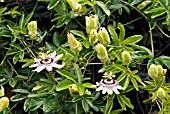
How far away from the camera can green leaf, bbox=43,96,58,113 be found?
97 centimetres

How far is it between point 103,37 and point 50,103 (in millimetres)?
233

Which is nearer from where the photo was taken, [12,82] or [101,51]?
[101,51]

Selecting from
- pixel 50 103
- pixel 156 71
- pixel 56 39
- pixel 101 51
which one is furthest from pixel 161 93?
pixel 56 39

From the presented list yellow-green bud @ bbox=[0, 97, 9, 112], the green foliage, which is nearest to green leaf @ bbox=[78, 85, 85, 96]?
the green foliage

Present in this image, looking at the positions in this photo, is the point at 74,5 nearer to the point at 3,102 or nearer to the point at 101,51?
the point at 101,51

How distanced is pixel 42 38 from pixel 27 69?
0.38 feet

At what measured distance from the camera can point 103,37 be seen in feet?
3.17

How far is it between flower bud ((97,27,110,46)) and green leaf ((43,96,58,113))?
0.66 feet

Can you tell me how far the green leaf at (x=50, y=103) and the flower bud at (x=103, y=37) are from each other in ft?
0.66

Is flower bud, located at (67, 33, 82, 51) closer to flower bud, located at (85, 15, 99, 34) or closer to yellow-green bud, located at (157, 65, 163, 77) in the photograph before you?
flower bud, located at (85, 15, 99, 34)

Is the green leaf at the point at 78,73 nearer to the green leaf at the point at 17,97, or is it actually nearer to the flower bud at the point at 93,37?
the flower bud at the point at 93,37

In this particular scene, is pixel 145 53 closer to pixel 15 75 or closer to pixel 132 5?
pixel 132 5

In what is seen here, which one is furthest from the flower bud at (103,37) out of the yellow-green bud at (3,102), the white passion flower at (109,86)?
the yellow-green bud at (3,102)

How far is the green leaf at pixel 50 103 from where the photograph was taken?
0.97 m
